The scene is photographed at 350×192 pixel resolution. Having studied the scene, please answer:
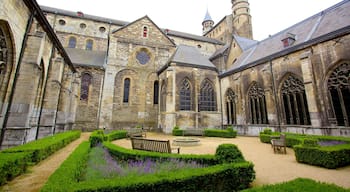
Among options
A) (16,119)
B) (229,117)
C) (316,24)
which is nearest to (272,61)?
(316,24)

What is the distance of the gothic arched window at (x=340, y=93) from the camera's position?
930 cm

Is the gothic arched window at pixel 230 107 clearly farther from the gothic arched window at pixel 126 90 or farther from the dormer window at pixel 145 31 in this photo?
the dormer window at pixel 145 31

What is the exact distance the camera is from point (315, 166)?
206 inches

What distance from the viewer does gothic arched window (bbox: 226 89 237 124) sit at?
16.7 m

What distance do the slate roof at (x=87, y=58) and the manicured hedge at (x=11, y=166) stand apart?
49.7ft

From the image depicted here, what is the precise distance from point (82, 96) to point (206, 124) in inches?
555

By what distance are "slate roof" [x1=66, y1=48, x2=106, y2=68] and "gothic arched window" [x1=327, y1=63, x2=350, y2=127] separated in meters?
20.7

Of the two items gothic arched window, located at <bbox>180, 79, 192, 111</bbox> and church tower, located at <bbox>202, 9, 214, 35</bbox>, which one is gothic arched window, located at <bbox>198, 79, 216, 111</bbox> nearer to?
gothic arched window, located at <bbox>180, 79, 192, 111</bbox>

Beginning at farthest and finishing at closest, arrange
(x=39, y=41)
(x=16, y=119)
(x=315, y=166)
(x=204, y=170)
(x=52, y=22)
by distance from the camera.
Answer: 1. (x=52, y=22)
2. (x=39, y=41)
3. (x=16, y=119)
4. (x=315, y=166)
5. (x=204, y=170)

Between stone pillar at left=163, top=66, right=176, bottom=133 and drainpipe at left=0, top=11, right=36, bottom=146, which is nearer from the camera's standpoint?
drainpipe at left=0, top=11, right=36, bottom=146

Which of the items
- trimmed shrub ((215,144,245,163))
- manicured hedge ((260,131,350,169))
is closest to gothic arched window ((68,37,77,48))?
trimmed shrub ((215,144,245,163))

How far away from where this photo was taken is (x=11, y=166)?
379cm

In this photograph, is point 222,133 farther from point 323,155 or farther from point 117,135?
point 117,135

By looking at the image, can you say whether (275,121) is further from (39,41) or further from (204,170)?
(39,41)
